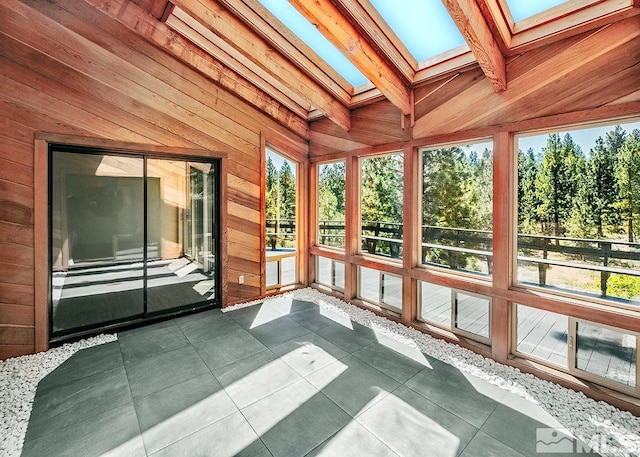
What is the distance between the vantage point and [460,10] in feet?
7.02

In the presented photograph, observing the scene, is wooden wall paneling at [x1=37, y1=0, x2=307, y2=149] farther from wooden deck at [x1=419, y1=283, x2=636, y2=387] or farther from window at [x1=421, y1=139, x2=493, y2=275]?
wooden deck at [x1=419, y1=283, x2=636, y2=387]

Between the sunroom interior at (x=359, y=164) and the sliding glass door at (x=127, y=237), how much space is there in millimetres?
21

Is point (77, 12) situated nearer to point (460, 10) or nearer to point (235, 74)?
point (235, 74)

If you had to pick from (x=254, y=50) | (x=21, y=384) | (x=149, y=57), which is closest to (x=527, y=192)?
(x=254, y=50)

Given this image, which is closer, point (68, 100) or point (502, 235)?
point (502, 235)

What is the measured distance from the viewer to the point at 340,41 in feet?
→ 8.82

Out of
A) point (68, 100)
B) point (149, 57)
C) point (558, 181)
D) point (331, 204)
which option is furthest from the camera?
point (331, 204)

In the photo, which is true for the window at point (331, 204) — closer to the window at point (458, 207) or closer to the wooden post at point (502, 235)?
the window at point (458, 207)

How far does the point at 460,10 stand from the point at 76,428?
4063 mm

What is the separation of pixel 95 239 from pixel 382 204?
3732 millimetres

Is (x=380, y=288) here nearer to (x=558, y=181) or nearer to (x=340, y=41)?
(x=558, y=181)

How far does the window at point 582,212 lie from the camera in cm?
246

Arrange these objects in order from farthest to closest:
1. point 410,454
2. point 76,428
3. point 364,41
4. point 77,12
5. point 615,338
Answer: point 77,12 → point 364,41 → point 615,338 → point 76,428 → point 410,454

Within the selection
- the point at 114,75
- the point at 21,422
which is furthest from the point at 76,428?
the point at 114,75
